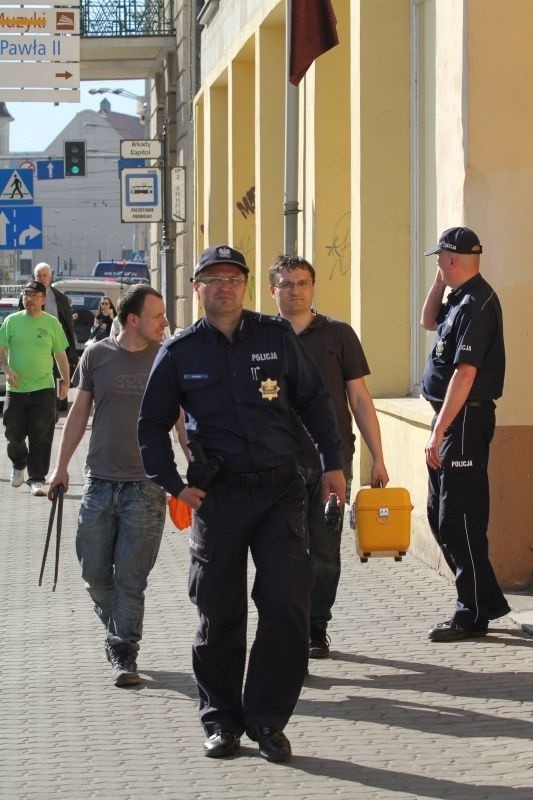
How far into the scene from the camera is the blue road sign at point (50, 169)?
4534 cm

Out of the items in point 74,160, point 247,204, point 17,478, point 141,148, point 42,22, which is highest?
point 42,22

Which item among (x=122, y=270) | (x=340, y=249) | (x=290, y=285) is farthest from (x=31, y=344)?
(x=122, y=270)

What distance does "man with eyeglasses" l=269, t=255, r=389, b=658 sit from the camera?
→ 7.48 meters

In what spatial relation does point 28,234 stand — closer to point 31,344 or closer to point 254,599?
point 31,344

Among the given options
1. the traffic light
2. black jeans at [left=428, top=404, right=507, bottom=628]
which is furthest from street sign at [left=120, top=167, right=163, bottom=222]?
black jeans at [left=428, top=404, right=507, bottom=628]

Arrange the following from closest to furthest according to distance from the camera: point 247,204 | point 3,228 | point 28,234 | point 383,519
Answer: point 383,519, point 247,204, point 3,228, point 28,234

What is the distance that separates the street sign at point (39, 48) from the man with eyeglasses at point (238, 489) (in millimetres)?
20949

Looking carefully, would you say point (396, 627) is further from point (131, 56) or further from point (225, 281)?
point (131, 56)

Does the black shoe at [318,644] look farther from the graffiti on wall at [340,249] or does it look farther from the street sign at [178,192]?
the street sign at [178,192]

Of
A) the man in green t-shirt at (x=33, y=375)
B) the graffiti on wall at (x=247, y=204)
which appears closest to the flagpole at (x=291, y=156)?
Result: the man in green t-shirt at (x=33, y=375)

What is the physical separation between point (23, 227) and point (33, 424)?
1724 centimetres

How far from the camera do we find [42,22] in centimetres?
2612

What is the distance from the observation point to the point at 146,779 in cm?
577

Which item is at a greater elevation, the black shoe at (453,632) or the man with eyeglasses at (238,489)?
the man with eyeglasses at (238,489)
